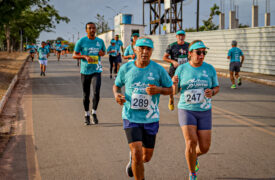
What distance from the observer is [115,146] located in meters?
5.69

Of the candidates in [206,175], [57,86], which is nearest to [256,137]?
[206,175]

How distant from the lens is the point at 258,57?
63.0ft

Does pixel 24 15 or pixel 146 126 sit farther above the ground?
pixel 24 15

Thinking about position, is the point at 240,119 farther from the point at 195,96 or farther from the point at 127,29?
the point at 127,29

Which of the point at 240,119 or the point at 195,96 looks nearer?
the point at 195,96

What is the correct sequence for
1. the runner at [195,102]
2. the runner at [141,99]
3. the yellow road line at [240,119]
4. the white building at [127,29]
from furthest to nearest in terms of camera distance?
the white building at [127,29] → the yellow road line at [240,119] → the runner at [195,102] → the runner at [141,99]

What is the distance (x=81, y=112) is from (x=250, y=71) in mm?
14179

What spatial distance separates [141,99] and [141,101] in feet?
0.07

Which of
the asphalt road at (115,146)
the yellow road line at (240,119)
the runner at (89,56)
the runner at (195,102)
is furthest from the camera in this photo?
the runner at (89,56)

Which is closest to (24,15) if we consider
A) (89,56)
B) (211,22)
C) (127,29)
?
(127,29)

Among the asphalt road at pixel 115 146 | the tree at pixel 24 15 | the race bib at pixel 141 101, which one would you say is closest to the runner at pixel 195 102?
the asphalt road at pixel 115 146

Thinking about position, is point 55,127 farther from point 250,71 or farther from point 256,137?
point 250,71

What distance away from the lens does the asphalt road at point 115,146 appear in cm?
449

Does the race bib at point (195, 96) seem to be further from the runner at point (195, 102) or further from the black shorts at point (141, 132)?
the black shorts at point (141, 132)
